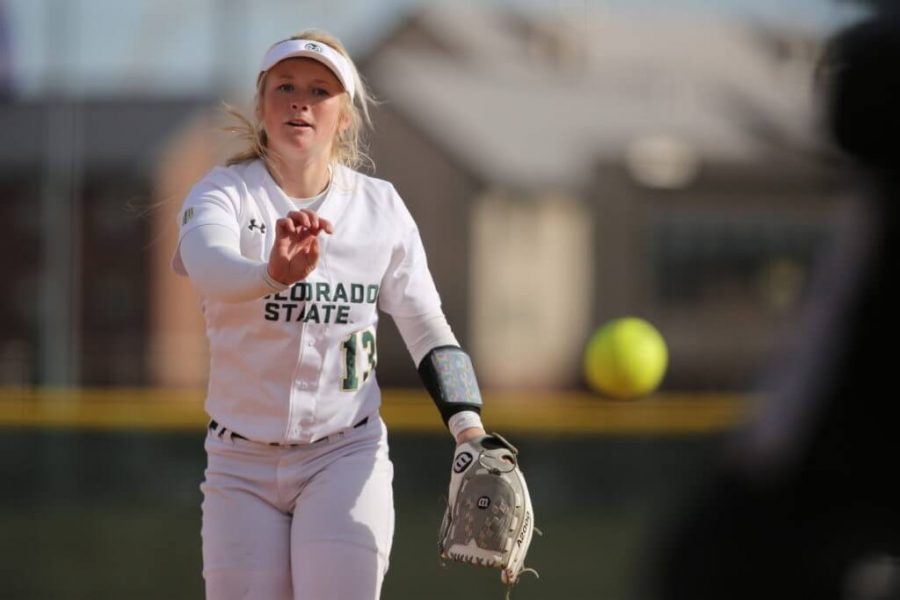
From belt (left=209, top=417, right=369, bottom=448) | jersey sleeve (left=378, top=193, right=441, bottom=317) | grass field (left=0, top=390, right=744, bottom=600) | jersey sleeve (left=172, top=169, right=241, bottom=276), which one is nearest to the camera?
jersey sleeve (left=172, top=169, right=241, bottom=276)

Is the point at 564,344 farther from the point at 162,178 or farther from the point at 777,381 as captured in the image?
the point at 777,381

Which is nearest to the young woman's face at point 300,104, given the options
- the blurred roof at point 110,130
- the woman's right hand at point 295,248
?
the woman's right hand at point 295,248

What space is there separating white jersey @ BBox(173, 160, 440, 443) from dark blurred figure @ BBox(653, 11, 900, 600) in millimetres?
935

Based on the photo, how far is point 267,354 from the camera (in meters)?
3.18

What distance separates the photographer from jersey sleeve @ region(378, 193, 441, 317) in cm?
329

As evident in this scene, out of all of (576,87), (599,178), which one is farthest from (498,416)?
(576,87)

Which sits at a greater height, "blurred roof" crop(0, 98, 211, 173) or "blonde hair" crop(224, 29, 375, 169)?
"blonde hair" crop(224, 29, 375, 169)

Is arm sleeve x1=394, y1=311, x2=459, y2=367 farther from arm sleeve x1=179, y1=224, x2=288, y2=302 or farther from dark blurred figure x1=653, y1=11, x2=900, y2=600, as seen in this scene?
dark blurred figure x1=653, y1=11, x2=900, y2=600

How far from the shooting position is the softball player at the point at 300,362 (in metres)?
3.13

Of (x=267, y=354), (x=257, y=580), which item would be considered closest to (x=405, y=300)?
(x=267, y=354)

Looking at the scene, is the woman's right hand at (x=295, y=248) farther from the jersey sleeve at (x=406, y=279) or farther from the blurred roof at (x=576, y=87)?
the blurred roof at (x=576, y=87)

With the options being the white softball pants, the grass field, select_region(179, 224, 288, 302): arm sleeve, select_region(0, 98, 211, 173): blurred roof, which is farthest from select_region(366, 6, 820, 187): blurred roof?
select_region(179, 224, 288, 302): arm sleeve

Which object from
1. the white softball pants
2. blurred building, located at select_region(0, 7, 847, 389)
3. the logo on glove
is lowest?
blurred building, located at select_region(0, 7, 847, 389)

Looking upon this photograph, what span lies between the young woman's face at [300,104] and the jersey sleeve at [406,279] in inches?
9.2
